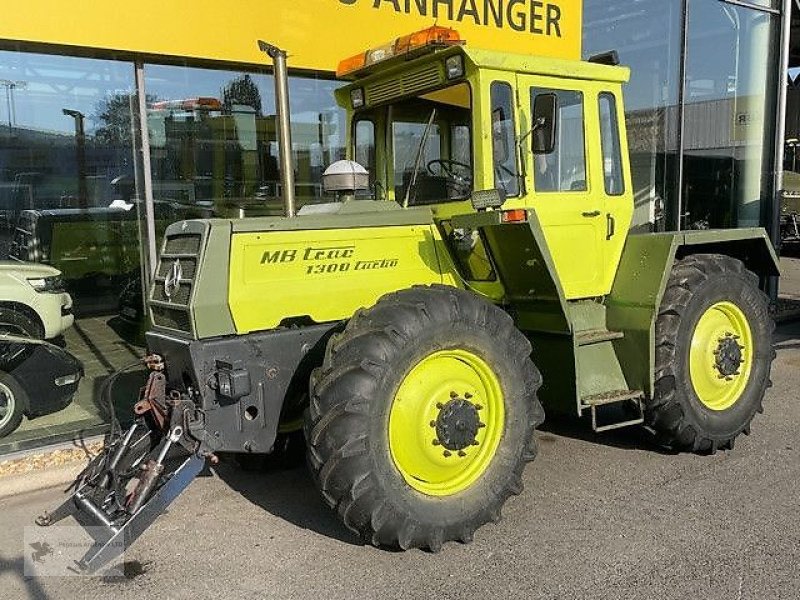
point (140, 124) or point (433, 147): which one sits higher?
point (140, 124)

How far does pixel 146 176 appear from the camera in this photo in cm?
632

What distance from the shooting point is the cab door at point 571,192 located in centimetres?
456

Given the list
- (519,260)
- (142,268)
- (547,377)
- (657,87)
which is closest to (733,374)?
(547,377)

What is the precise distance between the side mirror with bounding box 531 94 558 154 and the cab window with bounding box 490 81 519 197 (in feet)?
0.57

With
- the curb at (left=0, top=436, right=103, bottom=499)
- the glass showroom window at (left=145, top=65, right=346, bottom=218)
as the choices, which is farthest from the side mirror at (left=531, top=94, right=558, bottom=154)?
the curb at (left=0, top=436, right=103, bottom=499)

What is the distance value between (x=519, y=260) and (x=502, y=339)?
677 mm

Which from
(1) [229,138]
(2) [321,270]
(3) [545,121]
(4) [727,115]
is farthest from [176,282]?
(4) [727,115]

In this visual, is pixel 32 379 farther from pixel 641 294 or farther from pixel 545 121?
pixel 641 294

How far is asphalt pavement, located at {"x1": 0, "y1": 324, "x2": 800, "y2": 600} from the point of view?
358 centimetres

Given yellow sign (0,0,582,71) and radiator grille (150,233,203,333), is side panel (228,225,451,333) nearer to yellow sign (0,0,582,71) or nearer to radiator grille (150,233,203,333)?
radiator grille (150,233,203,333)

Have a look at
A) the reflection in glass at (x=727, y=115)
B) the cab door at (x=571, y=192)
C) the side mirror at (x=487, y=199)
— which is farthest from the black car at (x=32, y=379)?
the reflection in glass at (x=727, y=115)

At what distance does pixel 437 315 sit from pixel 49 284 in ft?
13.0

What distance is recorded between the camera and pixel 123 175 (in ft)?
21.1

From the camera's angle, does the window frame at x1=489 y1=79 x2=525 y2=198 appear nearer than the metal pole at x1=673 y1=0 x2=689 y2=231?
Yes
